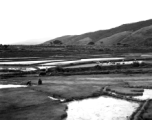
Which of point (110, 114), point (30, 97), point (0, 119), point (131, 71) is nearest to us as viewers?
point (0, 119)

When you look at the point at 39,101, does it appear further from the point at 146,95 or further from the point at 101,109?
the point at 146,95

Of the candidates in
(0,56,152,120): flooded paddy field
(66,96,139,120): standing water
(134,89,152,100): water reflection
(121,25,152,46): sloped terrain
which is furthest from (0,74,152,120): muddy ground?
(121,25,152,46): sloped terrain

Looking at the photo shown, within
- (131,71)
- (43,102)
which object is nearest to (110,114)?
(43,102)

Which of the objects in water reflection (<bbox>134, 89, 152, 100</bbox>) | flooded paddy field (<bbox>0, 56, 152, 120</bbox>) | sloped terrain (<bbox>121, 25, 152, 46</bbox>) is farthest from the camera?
sloped terrain (<bbox>121, 25, 152, 46</bbox>)

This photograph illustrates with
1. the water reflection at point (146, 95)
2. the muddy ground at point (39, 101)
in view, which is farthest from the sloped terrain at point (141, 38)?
the water reflection at point (146, 95)

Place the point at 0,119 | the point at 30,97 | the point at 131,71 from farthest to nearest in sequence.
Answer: the point at 131,71 → the point at 30,97 → the point at 0,119

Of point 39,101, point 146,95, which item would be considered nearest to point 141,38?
point 146,95

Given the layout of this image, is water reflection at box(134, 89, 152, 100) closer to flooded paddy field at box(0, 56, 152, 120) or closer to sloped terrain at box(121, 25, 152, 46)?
flooded paddy field at box(0, 56, 152, 120)

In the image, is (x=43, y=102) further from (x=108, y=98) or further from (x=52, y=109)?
(x=108, y=98)
